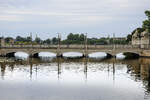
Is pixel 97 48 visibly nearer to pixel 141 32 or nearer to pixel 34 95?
pixel 141 32

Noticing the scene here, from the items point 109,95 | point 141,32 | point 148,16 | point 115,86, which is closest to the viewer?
point 109,95

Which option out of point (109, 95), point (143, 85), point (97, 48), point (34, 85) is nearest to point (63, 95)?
point (109, 95)

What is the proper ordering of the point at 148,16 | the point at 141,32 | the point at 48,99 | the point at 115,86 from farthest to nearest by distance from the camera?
the point at 141,32 → the point at 148,16 → the point at 115,86 → the point at 48,99

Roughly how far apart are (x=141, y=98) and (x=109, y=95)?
3570 millimetres

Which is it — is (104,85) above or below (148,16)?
below

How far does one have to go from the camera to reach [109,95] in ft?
102

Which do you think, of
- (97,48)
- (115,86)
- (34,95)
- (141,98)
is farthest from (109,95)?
(97,48)

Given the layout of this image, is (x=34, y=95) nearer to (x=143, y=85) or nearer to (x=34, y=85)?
(x=34, y=85)

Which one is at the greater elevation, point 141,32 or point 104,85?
point 141,32

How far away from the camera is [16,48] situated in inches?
3809

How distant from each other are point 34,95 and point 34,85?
6385 millimetres

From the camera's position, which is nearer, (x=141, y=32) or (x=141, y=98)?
(x=141, y=98)

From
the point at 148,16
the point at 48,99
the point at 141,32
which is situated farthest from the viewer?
the point at 141,32

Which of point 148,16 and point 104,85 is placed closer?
point 104,85
